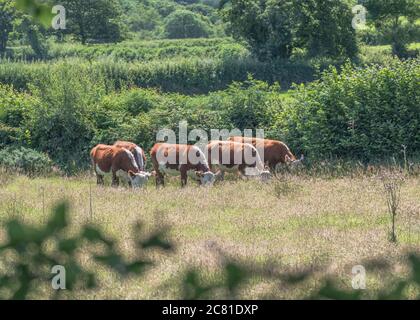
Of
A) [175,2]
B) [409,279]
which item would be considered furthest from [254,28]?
[175,2]

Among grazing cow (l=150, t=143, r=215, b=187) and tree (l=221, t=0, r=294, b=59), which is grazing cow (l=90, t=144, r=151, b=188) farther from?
tree (l=221, t=0, r=294, b=59)

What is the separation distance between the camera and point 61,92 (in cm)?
2453

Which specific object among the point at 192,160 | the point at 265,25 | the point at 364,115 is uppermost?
the point at 265,25

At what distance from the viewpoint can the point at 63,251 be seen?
1926 millimetres

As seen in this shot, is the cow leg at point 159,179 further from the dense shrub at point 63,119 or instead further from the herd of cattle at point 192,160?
the dense shrub at point 63,119

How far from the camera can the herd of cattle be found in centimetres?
1881

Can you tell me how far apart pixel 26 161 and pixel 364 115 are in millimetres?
9972

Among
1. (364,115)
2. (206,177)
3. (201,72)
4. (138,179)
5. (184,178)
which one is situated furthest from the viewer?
(201,72)

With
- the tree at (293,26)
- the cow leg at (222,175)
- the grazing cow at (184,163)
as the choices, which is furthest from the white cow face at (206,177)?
the tree at (293,26)

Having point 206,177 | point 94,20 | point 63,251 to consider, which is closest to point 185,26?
point 94,20

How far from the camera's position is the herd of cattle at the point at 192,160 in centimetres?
1881

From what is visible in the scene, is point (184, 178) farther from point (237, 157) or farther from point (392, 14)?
point (392, 14)

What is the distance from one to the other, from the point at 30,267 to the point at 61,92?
75.8ft

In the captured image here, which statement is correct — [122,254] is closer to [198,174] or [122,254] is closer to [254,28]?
[198,174]
